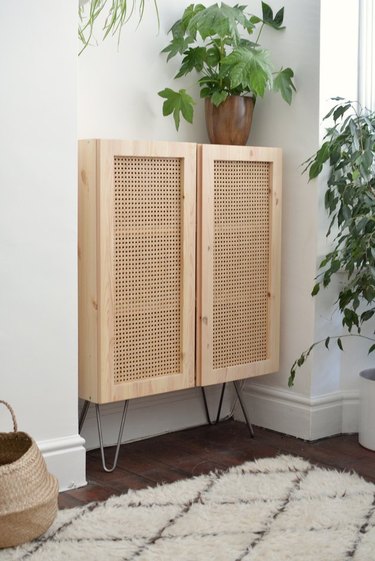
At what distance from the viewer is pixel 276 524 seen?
101 inches

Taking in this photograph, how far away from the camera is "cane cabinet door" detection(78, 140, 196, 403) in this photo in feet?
9.68

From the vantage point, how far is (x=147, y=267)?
3.09 metres

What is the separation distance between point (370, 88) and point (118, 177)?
123 centimetres

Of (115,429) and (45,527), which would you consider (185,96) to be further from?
(45,527)

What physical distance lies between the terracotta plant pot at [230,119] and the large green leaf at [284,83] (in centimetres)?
13

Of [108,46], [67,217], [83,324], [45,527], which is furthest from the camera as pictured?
[108,46]

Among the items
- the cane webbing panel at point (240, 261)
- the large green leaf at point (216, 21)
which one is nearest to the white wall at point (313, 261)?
the cane webbing panel at point (240, 261)

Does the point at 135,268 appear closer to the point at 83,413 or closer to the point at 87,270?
the point at 87,270

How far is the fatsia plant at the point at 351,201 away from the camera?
3.19 metres

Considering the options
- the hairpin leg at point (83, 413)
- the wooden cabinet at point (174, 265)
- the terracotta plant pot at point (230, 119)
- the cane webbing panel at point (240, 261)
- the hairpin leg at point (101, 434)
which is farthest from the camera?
the terracotta plant pot at point (230, 119)

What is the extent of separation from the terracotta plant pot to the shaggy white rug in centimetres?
134

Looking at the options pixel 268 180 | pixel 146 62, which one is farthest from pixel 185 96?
pixel 268 180

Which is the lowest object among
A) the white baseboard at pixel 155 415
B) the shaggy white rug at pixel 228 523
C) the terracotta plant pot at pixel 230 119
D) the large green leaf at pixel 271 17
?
the shaggy white rug at pixel 228 523

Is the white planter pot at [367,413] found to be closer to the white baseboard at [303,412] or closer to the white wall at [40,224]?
the white baseboard at [303,412]
